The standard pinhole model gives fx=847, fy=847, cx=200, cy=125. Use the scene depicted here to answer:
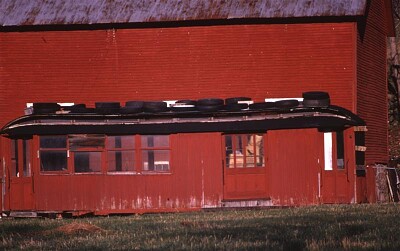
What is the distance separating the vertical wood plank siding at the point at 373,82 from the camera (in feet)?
116

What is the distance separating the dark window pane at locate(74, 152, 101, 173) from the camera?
3053 centimetres

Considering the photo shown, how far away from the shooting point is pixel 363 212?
22891mm

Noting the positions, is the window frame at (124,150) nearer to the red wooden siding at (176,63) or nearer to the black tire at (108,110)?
the black tire at (108,110)

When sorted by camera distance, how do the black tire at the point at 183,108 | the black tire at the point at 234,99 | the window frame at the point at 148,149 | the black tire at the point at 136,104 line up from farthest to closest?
the black tire at the point at 234,99 < the black tire at the point at 136,104 < the black tire at the point at 183,108 < the window frame at the point at 148,149

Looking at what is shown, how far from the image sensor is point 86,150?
30.7 metres

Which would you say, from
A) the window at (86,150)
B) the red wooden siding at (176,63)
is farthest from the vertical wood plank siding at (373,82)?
the window at (86,150)

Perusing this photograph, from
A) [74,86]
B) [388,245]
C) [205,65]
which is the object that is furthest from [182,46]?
[388,245]

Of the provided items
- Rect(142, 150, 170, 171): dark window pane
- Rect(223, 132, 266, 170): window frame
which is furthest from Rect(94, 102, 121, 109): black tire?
Rect(223, 132, 266, 170): window frame

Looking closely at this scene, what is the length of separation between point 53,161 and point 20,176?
1.44 metres

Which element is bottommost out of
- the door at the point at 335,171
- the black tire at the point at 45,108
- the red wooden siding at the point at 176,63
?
the door at the point at 335,171

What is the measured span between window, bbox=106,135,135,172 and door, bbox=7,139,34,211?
2.95m

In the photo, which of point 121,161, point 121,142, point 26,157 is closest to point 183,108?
point 121,142

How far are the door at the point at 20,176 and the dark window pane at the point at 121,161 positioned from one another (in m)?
2.96

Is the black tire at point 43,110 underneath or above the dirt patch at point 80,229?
above
